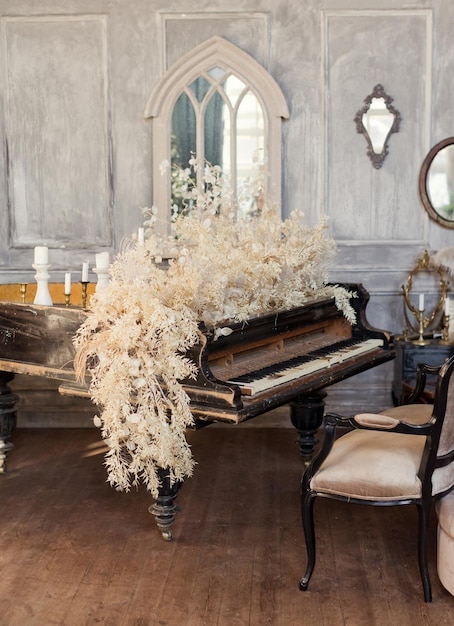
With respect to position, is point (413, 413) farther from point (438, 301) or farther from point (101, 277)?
point (438, 301)

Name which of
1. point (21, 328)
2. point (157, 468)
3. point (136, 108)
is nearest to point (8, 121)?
point (136, 108)

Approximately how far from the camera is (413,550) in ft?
12.7

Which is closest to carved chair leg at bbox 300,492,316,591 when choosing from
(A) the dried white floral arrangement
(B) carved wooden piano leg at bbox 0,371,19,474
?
(A) the dried white floral arrangement

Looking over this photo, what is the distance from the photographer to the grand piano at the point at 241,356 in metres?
3.56

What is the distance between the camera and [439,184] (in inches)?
239

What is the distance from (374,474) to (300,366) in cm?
85

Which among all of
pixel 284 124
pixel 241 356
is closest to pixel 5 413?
pixel 241 356

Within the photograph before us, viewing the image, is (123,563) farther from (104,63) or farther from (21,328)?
(104,63)

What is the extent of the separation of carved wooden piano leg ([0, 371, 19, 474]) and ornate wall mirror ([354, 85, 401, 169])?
3077 mm

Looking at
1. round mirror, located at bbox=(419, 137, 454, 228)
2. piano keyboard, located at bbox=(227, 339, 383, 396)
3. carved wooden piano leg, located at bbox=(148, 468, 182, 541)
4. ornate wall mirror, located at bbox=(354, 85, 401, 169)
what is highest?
ornate wall mirror, located at bbox=(354, 85, 401, 169)

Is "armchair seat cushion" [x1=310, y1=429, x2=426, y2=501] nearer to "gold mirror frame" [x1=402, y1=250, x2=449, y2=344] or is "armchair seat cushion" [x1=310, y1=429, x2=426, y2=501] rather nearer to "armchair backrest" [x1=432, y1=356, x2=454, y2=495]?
"armchair backrest" [x1=432, y1=356, x2=454, y2=495]

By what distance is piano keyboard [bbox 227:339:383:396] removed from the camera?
366 cm

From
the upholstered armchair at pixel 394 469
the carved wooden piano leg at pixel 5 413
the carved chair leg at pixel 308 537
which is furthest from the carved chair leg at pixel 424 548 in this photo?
the carved wooden piano leg at pixel 5 413

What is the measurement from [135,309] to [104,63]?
302 cm
